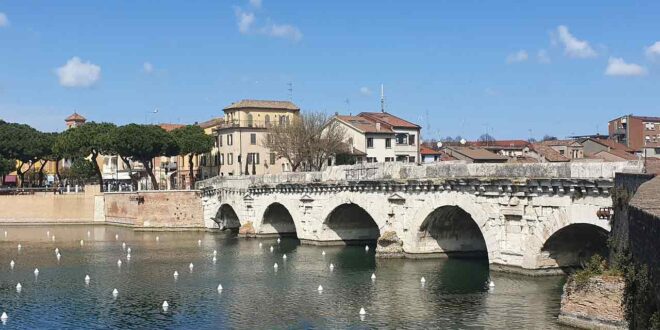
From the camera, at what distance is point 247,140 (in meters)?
112

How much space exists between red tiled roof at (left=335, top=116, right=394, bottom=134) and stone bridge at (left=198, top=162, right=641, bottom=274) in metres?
26.7

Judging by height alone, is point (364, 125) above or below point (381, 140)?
above

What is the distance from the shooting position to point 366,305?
39.7 m

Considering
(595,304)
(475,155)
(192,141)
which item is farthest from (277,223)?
(595,304)

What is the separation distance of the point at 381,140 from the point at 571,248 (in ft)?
198

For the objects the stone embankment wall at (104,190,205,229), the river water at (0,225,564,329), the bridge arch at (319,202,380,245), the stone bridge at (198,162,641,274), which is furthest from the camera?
the stone embankment wall at (104,190,205,229)

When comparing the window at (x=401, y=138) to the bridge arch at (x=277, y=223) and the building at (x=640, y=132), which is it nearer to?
the bridge arch at (x=277, y=223)

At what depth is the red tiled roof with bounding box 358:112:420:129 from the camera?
104875 millimetres

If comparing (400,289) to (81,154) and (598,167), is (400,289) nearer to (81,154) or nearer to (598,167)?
(598,167)

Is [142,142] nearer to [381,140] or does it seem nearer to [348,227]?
[381,140]

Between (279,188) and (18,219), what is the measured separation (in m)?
48.4

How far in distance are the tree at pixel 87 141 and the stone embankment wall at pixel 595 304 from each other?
8325cm

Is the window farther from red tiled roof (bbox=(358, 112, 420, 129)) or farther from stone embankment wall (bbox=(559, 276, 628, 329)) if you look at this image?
stone embankment wall (bbox=(559, 276, 628, 329))

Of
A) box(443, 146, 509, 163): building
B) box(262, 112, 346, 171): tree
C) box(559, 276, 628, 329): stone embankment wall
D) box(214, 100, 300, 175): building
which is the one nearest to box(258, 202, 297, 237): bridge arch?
box(262, 112, 346, 171): tree
